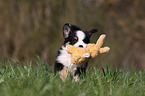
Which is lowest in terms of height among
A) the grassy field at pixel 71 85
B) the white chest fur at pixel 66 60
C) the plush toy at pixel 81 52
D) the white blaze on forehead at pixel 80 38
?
the grassy field at pixel 71 85

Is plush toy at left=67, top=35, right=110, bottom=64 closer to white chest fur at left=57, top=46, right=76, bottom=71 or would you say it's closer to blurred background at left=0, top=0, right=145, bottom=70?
white chest fur at left=57, top=46, right=76, bottom=71

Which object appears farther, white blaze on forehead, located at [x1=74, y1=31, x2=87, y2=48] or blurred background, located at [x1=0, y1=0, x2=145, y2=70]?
blurred background, located at [x1=0, y1=0, x2=145, y2=70]

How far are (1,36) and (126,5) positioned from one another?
371 centimetres

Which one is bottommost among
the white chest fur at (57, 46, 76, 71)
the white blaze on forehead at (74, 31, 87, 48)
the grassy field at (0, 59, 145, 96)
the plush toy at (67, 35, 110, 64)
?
the grassy field at (0, 59, 145, 96)

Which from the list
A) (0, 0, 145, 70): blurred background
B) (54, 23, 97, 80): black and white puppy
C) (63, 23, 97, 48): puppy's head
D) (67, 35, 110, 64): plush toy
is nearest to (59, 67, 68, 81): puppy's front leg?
(54, 23, 97, 80): black and white puppy

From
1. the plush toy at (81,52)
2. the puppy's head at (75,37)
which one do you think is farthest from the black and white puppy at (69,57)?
the plush toy at (81,52)

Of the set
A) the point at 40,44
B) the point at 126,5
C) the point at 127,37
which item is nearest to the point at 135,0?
the point at 126,5

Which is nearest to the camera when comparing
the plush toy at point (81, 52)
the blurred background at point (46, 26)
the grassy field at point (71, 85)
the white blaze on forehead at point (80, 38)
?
the grassy field at point (71, 85)

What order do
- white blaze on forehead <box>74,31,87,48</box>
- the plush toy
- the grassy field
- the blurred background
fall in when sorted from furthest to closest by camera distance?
the blurred background → white blaze on forehead <box>74,31,87,48</box> → the plush toy → the grassy field

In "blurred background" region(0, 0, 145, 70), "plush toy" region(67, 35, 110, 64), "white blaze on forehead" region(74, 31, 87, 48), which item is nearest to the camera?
"plush toy" region(67, 35, 110, 64)

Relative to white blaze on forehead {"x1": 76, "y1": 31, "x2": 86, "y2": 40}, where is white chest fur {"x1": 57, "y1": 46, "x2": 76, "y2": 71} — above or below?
below

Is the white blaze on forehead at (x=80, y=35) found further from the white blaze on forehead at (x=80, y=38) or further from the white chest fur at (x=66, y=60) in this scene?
the white chest fur at (x=66, y=60)

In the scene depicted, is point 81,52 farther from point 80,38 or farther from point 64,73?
point 64,73

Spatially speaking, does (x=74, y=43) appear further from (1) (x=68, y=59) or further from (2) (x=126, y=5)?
(2) (x=126, y=5)
